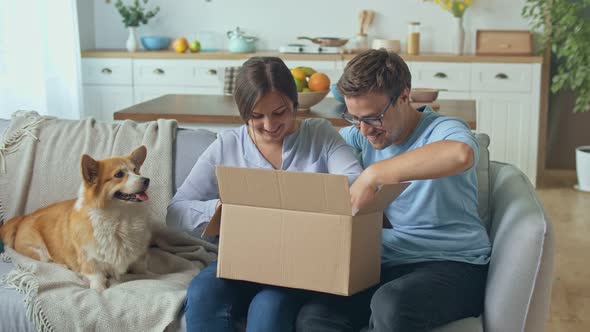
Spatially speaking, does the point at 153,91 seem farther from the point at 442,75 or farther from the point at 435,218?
the point at 435,218

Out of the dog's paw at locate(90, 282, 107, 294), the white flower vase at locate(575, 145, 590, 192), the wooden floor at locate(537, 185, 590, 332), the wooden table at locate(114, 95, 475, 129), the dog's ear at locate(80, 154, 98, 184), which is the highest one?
the wooden table at locate(114, 95, 475, 129)

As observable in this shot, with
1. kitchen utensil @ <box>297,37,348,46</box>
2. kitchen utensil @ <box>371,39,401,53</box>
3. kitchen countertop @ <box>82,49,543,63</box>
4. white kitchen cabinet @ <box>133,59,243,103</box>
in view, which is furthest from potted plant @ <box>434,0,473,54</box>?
white kitchen cabinet @ <box>133,59,243,103</box>

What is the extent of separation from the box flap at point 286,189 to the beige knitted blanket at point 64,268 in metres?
0.41

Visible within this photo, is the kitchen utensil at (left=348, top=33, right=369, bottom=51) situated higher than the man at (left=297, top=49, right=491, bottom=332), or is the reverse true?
the kitchen utensil at (left=348, top=33, right=369, bottom=51)

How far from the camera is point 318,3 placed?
5.73 meters

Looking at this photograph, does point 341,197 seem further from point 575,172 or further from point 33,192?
point 575,172

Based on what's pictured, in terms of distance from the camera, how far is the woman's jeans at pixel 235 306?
6.22 ft

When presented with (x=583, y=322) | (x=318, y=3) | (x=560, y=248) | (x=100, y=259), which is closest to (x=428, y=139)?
(x=100, y=259)

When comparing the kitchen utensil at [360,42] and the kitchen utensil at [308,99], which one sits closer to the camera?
the kitchen utensil at [308,99]

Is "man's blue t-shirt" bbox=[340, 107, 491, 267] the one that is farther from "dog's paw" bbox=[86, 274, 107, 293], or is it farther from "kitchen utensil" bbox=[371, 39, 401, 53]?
"kitchen utensil" bbox=[371, 39, 401, 53]

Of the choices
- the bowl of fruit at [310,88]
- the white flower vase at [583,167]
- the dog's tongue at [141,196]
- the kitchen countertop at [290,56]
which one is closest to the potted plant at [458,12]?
the kitchen countertop at [290,56]

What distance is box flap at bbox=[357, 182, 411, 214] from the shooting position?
5.90 feet

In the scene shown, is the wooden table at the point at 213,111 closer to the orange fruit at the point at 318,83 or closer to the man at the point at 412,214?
the orange fruit at the point at 318,83

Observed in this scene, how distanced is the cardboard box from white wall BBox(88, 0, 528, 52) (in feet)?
13.0
